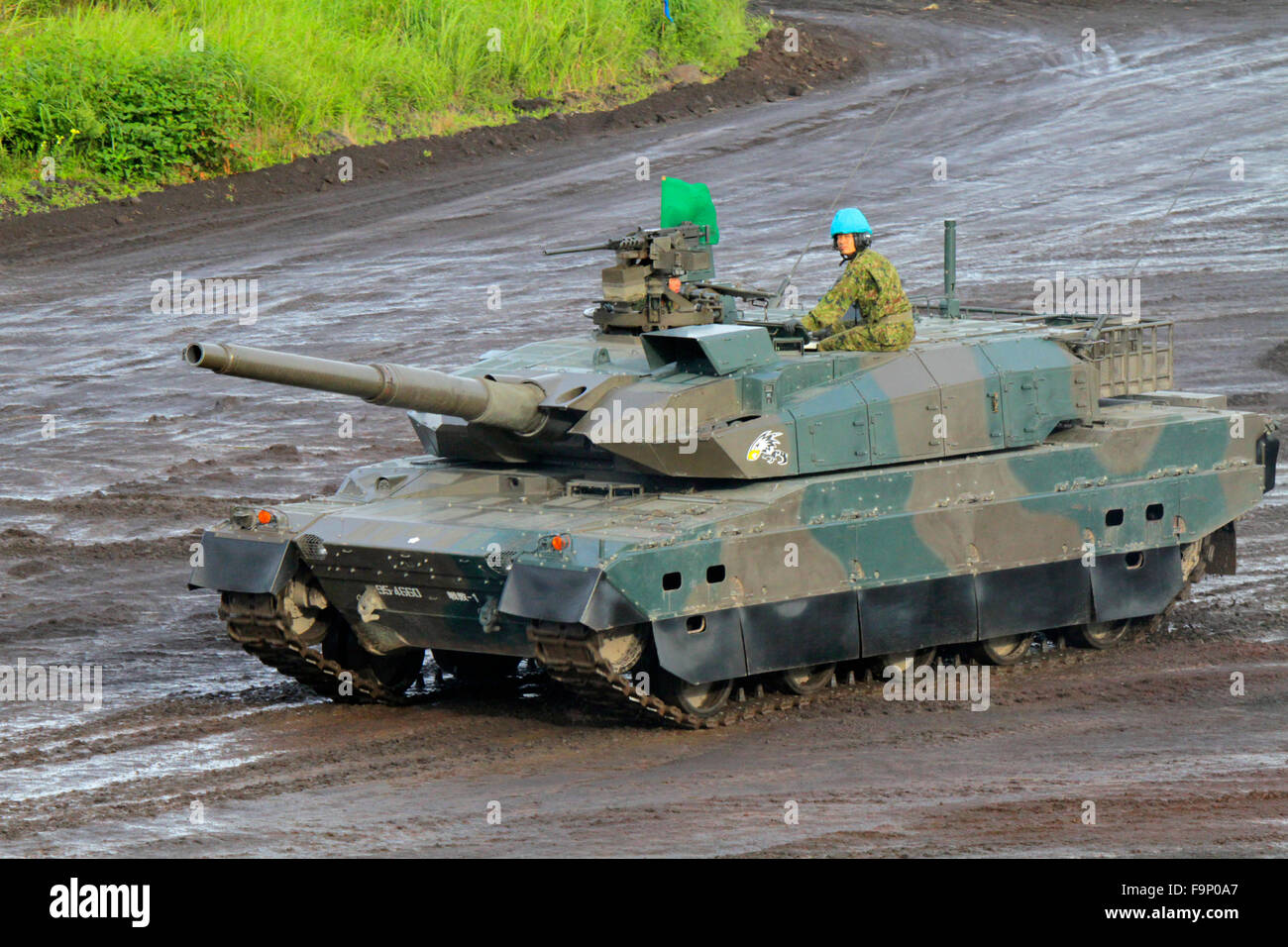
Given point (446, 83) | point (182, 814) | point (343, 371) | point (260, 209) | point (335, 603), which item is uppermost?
point (446, 83)

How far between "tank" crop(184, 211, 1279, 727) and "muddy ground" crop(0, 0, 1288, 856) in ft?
1.62

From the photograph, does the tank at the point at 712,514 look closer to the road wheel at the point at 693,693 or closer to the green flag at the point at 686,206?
the road wheel at the point at 693,693

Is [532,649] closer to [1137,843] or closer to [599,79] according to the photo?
[1137,843]

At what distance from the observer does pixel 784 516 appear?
12266mm

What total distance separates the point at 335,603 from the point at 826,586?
293cm

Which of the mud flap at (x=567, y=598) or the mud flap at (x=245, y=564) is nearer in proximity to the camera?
the mud flap at (x=567, y=598)

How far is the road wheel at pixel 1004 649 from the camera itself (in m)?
13.8

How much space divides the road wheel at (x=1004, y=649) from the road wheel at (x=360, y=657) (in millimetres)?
3683

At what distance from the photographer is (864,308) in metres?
13.5

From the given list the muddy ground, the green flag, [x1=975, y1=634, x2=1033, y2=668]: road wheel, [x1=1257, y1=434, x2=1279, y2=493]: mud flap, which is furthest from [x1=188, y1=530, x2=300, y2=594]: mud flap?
[x1=1257, y1=434, x2=1279, y2=493]: mud flap

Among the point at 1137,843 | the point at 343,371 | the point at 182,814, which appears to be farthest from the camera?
the point at 343,371

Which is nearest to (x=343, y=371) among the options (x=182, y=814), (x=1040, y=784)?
(x=182, y=814)

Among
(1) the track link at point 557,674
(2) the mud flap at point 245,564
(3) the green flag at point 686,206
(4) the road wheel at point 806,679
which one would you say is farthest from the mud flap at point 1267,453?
(2) the mud flap at point 245,564

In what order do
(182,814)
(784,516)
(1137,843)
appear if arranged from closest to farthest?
(1137,843)
(182,814)
(784,516)
